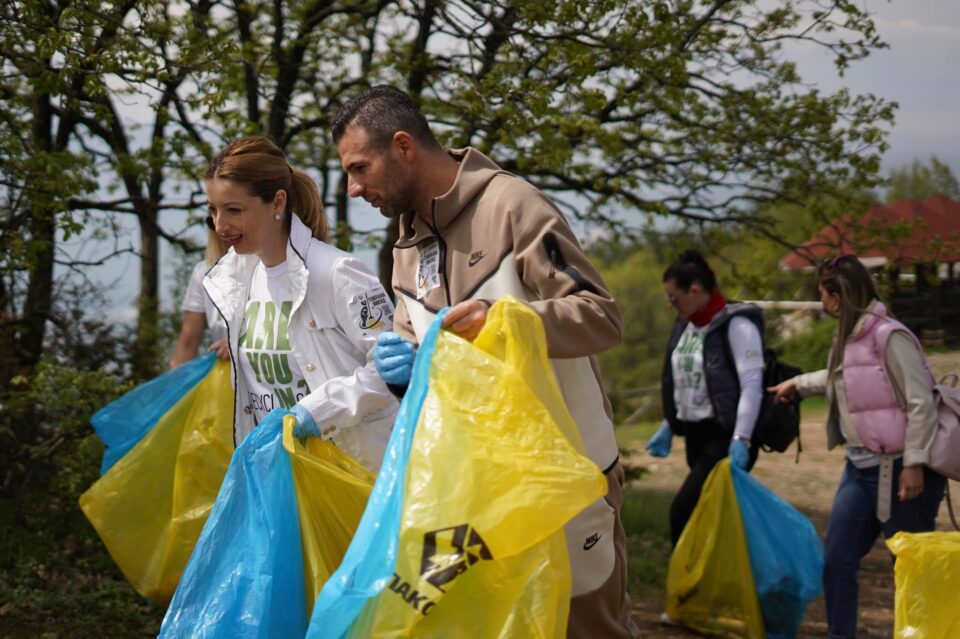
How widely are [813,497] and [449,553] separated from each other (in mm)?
8267

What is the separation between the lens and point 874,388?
477cm

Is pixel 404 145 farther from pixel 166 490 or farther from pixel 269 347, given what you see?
pixel 166 490

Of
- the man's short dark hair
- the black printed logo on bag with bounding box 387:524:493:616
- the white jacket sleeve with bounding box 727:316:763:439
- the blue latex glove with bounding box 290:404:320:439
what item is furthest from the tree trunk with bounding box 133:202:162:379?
the black printed logo on bag with bounding box 387:524:493:616

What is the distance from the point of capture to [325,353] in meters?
3.36

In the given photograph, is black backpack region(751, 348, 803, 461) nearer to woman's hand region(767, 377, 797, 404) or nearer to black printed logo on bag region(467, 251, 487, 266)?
woman's hand region(767, 377, 797, 404)

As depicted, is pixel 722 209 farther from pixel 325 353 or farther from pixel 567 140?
pixel 325 353

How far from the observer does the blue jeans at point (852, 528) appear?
4.72 metres

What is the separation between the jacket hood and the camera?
274 cm

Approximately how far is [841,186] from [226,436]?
531cm

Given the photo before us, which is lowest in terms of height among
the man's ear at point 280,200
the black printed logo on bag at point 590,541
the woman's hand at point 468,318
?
the black printed logo on bag at point 590,541

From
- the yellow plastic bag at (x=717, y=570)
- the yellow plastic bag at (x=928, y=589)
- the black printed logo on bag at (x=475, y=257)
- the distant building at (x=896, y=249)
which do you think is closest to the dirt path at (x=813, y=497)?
the yellow plastic bag at (x=717, y=570)

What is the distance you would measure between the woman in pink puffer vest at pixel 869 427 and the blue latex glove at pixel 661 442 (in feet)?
4.11

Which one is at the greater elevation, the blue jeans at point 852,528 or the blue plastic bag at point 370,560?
the blue plastic bag at point 370,560

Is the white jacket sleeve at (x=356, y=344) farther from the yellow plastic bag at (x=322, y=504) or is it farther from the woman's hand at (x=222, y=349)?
the woman's hand at (x=222, y=349)
